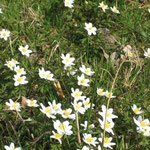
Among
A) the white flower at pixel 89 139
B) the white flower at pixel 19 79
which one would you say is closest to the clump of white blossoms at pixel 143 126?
the white flower at pixel 89 139

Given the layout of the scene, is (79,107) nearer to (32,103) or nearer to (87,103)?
(87,103)

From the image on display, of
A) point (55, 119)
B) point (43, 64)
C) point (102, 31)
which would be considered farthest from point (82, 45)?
point (55, 119)

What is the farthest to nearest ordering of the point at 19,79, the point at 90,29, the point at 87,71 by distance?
the point at 90,29
the point at 87,71
the point at 19,79

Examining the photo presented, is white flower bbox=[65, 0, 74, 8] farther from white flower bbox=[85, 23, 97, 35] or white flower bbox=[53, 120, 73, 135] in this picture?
white flower bbox=[53, 120, 73, 135]

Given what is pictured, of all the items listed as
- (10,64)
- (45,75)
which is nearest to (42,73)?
(45,75)

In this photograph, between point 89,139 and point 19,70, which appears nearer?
point 89,139

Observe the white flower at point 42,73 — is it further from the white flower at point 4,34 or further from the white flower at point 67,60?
the white flower at point 4,34

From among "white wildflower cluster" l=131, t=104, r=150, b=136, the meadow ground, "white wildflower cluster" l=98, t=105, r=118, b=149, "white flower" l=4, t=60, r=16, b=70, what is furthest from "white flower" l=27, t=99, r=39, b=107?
"white wildflower cluster" l=131, t=104, r=150, b=136

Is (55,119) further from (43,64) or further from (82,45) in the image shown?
(82,45)
